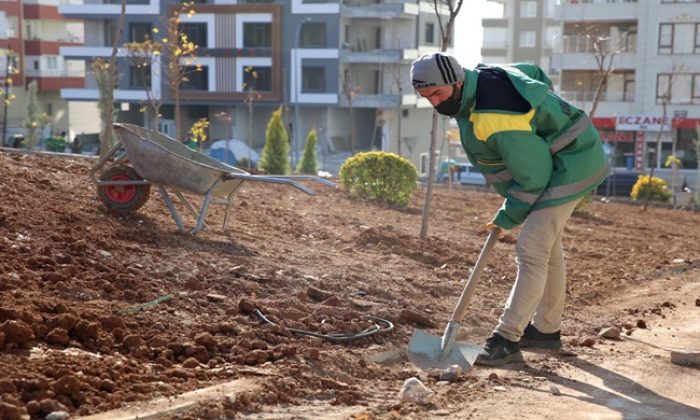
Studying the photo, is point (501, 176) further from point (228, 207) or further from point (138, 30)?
point (138, 30)

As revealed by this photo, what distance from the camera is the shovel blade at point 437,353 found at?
5605 millimetres

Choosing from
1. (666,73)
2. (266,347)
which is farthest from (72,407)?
(666,73)

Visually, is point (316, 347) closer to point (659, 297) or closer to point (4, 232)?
point (4, 232)

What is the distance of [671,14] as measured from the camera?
46.9 meters

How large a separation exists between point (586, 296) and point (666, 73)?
4094cm

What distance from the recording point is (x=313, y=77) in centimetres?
5209

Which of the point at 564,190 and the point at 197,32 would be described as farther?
the point at 197,32

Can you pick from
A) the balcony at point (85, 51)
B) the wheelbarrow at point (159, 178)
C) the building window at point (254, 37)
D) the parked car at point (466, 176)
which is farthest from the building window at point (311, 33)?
the wheelbarrow at point (159, 178)

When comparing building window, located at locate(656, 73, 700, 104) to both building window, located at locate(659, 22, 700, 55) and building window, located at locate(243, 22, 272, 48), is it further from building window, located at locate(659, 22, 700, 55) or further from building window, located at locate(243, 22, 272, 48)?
building window, located at locate(243, 22, 272, 48)

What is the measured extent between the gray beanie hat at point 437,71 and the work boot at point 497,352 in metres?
1.44

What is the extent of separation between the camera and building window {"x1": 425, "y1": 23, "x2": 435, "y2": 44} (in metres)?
56.4

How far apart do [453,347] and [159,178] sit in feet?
10.6

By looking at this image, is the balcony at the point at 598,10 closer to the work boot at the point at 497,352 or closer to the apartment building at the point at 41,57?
the apartment building at the point at 41,57

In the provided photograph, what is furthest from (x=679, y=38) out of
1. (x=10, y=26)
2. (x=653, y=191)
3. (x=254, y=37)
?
(x=10, y=26)
